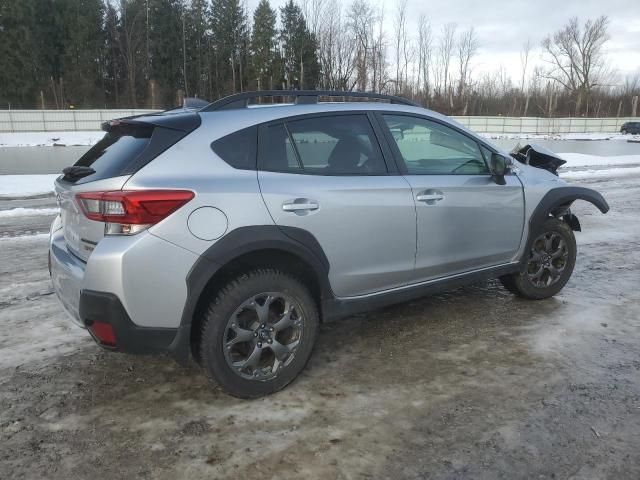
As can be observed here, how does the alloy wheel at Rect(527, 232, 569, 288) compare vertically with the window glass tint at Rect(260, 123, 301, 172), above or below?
below

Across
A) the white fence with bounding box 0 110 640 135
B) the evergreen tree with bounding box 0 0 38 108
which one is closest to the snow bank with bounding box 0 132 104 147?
the white fence with bounding box 0 110 640 135

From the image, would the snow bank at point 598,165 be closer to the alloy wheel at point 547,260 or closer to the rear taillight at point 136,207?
the alloy wheel at point 547,260

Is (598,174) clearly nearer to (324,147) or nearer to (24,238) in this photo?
(324,147)

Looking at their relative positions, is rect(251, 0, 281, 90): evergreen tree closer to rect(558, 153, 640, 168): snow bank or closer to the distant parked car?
the distant parked car

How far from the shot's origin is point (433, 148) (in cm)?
397

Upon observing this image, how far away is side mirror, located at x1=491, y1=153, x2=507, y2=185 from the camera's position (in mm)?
3994

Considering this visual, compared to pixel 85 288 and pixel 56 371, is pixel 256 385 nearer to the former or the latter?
pixel 85 288

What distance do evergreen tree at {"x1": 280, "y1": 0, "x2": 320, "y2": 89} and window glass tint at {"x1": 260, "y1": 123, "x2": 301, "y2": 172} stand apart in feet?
158

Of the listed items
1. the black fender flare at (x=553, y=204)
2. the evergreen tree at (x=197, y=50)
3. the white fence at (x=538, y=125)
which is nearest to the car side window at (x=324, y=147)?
the black fender flare at (x=553, y=204)

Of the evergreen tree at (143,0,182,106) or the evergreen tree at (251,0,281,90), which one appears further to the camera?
the evergreen tree at (143,0,182,106)

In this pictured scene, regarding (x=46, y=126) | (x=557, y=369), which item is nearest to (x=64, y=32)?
(x=46, y=126)

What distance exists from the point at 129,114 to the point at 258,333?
136 ft

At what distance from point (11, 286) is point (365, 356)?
3585 mm

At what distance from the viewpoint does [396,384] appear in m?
3.25
